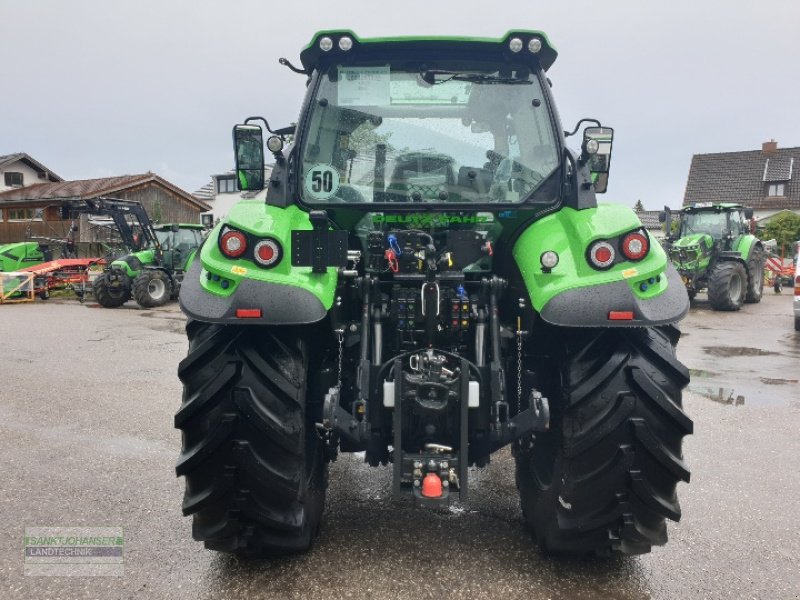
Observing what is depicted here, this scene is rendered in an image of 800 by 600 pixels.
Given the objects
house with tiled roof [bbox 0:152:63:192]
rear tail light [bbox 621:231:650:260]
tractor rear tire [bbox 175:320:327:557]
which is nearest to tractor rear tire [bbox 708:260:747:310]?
rear tail light [bbox 621:231:650:260]

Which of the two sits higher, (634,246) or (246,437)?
(634,246)

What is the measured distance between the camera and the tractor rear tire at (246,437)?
102 inches

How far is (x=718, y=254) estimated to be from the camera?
15000mm

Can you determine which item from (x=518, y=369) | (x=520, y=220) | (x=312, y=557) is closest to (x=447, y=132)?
(x=520, y=220)

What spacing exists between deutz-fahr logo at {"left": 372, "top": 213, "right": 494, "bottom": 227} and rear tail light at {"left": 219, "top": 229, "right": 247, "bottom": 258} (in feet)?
2.35

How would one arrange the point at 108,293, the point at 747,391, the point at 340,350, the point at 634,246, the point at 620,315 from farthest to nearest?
1. the point at 108,293
2. the point at 747,391
3. the point at 340,350
4. the point at 634,246
5. the point at 620,315

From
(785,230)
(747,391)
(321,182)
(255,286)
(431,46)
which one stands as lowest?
(747,391)

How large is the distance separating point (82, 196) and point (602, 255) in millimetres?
35916

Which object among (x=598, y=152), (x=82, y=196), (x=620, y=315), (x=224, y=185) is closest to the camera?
(x=620, y=315)

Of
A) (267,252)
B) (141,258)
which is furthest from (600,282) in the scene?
(141,258)

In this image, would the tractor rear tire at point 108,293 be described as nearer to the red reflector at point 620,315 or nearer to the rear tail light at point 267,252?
the rear tail light at point 267,252

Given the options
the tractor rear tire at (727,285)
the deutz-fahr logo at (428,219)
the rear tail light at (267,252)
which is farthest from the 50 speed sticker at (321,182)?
the tractor rear tire at (727,285)

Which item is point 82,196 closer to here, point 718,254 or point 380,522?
point 718,254

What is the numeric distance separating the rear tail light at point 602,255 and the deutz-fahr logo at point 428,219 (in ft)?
2.08
